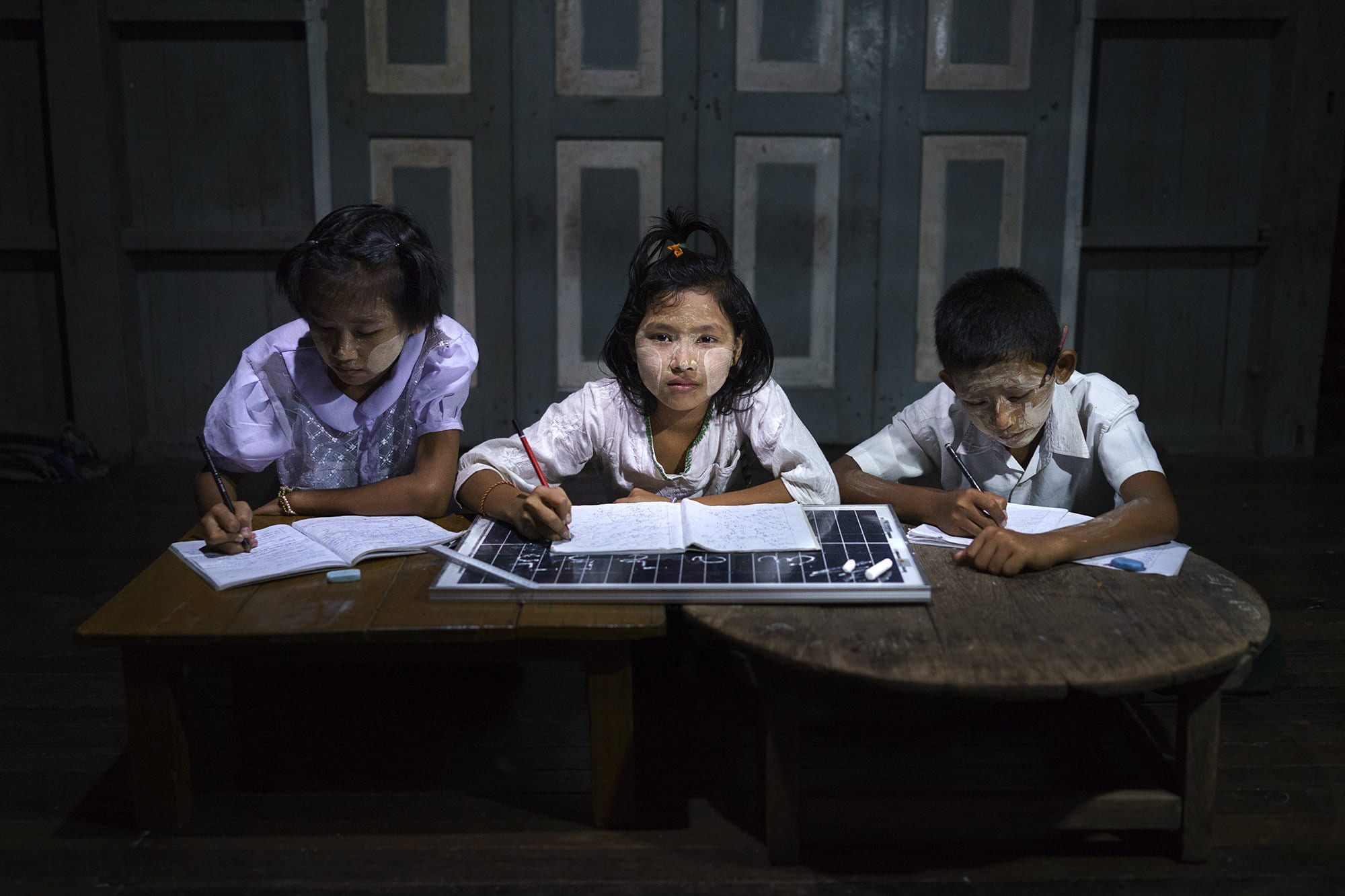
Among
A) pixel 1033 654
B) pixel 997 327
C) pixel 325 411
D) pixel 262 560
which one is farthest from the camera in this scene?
pixel 325 411

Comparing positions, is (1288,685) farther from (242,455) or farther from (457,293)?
(457,293)

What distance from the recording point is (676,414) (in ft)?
8.08

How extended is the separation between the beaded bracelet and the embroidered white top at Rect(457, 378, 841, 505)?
14 cm

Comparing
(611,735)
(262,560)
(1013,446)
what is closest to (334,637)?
(262,560)

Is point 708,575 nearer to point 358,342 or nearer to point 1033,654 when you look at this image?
point 1033,654

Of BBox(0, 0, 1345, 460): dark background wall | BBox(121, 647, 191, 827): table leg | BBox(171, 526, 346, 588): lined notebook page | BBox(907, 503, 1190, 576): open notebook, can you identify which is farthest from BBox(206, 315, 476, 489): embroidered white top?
BBox(0, 0, 1345, 460): dark background wall

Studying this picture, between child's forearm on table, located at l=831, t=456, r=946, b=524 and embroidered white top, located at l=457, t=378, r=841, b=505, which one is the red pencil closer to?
embroidered white top, located at l=457, t=378, r=841, b=505

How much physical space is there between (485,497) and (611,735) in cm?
59

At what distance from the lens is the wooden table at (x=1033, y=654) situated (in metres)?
1.45

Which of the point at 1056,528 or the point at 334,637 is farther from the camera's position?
the point at 1056,528

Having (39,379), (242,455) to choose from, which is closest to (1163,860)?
(242,455)

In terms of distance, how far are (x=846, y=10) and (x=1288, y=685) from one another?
119 inches

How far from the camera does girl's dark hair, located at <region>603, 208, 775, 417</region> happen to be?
7.57 ft

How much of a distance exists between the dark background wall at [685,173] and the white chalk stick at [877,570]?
3.00 meters
